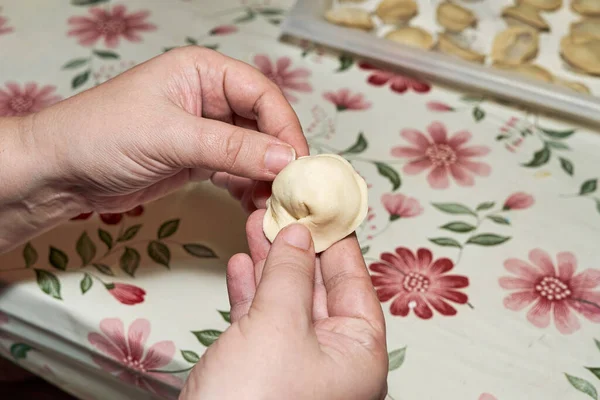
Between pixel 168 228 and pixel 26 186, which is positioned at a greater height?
pixel 26 186

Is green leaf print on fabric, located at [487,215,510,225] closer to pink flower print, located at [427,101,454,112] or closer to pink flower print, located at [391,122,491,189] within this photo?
Answer: pink flower print, located at [391,122,491,189]

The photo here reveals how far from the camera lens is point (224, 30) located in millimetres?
1142

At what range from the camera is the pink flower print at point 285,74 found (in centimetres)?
105

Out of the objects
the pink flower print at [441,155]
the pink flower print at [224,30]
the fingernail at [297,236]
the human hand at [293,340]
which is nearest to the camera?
the human hand at [293,340]

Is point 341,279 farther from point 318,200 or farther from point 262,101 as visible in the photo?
point 262,101

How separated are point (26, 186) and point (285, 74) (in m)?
0.50

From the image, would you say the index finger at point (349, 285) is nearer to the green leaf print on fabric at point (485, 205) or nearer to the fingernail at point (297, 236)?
the fingernail at point (297, 236)

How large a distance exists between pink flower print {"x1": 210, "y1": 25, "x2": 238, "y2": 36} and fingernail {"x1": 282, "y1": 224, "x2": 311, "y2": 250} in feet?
2.06

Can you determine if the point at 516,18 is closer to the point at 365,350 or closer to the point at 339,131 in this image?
the point at 339,131

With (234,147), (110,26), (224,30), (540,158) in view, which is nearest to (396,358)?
(234,147)

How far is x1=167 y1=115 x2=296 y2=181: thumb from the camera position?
0.66m

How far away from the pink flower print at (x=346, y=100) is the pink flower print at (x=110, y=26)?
1.27 ft

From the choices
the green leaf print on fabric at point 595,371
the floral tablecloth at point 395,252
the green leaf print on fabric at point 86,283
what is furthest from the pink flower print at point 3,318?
the green leaf print on fabric at point 595,371

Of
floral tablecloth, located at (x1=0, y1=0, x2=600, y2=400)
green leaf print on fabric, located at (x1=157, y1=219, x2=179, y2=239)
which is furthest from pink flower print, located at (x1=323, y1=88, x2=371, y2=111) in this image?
green leaf print on fabric, located at (x1=157, y1=219, x2=179, y2=239)
